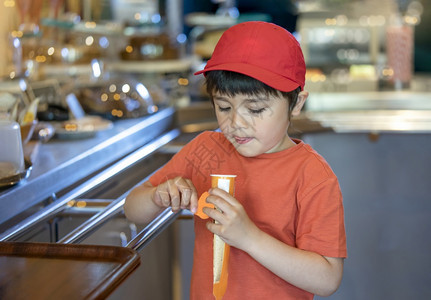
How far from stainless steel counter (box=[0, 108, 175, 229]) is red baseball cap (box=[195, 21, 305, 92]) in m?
0.60

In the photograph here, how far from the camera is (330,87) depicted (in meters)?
3.60

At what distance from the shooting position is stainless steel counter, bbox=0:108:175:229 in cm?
152

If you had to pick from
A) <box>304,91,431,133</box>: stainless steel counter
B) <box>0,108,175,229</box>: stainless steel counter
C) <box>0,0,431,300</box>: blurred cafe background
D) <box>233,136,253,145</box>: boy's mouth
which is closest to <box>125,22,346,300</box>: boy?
<box>233,136,253,145</box>: boy's mouth

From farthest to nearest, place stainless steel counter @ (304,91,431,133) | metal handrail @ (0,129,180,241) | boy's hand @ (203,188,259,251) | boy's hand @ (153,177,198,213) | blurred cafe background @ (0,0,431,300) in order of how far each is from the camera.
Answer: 1. stainless steel counter @ (304,91,431,133)
2. blurred cafe background @ (0,0,431,300)
3. metal handrail @ (0,129,180,241)
4. boy's hand @ (153,177,198,213)
5. boy's hand @ (203,188,259,251)

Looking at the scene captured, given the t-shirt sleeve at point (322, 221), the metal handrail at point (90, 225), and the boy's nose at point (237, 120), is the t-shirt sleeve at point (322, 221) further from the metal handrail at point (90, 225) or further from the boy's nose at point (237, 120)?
the metal handrail at point (90, 225)

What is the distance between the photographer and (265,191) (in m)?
1.32

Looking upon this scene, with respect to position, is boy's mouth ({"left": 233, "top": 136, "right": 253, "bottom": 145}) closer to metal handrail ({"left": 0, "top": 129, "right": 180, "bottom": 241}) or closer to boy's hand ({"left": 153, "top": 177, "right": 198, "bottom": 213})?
boy's hand ({"left": 153, "top": 177, "right": 198, "bottom": 213})

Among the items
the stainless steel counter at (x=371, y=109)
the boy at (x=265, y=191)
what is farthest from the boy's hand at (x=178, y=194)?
the stainless steel counter at (x=371, y=109)

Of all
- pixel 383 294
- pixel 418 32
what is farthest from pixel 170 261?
pixel 418 32

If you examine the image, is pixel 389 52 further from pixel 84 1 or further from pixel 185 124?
pixel 84 1

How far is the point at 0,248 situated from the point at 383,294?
2104 millimetres

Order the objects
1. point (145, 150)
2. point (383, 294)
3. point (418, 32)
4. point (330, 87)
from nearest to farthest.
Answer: point (145, 150), point (383, 294), point (330, 87), point (418, 32)

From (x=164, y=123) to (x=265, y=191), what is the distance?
4.62 feet

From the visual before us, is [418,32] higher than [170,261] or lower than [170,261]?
higher
